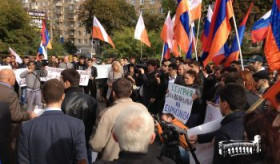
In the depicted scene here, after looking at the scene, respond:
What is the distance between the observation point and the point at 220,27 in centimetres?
843

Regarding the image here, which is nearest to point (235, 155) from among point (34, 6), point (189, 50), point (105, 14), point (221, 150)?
point (221, 150)

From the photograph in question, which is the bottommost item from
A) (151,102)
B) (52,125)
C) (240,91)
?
(151,102)

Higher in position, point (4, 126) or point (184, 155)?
point (4, 126)

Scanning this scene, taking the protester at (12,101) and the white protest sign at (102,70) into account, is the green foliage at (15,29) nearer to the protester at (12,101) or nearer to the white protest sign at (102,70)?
the white protest sign at (102,70)

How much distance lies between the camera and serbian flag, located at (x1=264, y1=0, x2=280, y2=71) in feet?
17.4

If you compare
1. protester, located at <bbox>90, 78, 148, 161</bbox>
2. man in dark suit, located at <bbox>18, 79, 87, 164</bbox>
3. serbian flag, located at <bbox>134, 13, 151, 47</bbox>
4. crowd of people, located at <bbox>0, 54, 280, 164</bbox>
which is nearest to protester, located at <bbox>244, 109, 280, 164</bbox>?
crowd of people, located at <bbox>0, 54, 280, 164</bbox>

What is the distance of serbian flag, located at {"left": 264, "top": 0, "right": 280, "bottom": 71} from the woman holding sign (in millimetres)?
1168

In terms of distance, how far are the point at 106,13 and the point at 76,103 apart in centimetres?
5005

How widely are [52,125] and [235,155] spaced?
1.67 metres

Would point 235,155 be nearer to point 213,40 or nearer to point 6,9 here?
point 213,40

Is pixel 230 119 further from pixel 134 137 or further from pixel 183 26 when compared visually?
pixel 183 26

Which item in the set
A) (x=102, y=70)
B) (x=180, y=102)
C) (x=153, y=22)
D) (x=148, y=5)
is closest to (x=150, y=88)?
(x=180, y=102)

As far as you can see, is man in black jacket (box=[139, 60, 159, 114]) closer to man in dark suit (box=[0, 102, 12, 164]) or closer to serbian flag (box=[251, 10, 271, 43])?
serbian flag (box=[251, 10, 271, 43])

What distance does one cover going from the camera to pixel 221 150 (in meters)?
2.52
